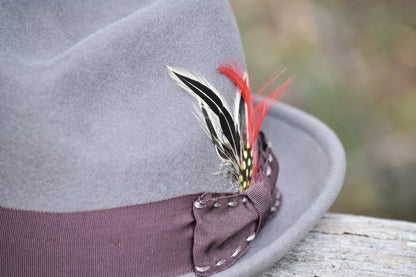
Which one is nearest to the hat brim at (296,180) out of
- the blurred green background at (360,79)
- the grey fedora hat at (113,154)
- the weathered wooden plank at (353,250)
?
the grey fedora hat at (113,154)

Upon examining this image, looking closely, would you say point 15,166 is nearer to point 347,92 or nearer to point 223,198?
point 223,198

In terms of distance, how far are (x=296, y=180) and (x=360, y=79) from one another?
69.1 inches

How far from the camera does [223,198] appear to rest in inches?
44.8

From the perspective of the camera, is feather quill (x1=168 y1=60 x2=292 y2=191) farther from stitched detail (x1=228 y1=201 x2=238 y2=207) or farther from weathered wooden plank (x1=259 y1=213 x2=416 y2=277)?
weathered wooden plank (x1=259 y1=213 x2=416 y2=277)

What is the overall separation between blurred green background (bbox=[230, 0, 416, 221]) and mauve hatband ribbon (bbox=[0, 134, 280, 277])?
1.97m

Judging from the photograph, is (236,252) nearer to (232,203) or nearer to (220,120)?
(232,203)

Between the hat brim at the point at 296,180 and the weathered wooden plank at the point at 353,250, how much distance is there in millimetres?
122

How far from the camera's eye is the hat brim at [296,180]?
3.77 feet

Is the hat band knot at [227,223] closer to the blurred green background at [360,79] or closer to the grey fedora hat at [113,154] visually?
the grey fedora hat at [113,154]

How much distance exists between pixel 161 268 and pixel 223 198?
9.8 inches

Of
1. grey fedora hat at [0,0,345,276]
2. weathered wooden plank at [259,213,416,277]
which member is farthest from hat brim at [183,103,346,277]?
weathered wooden plank at [259,213,416,277]

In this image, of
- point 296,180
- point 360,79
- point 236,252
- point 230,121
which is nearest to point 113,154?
point 230,121

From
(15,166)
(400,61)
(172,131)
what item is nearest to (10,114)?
(15,166)

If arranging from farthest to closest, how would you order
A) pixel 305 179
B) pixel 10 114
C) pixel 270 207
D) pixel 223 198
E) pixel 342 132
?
pixel 342 132 → pixel 305 179 → pixel 270 207 → pixel 223 198 → pixel 10 114
